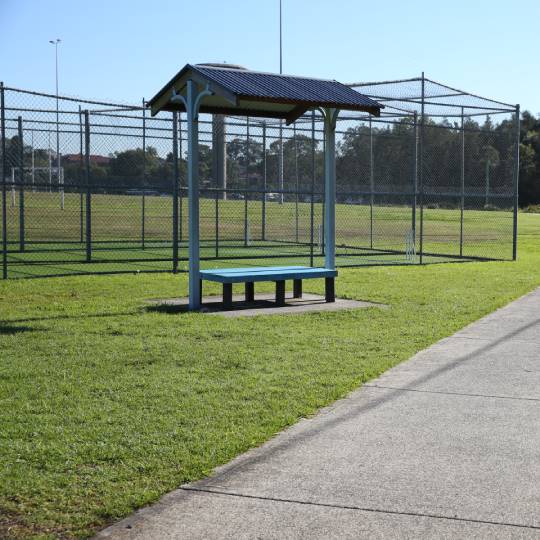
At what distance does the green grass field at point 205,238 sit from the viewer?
61.9 ft

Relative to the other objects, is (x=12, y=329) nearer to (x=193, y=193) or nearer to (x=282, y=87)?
(x=193, y=193)

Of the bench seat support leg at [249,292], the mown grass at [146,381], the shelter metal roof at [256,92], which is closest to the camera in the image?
the mown grass at [146,381]

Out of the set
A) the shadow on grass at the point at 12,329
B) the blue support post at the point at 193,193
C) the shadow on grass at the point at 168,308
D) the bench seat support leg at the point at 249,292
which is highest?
the blue support post at the point at 193,193

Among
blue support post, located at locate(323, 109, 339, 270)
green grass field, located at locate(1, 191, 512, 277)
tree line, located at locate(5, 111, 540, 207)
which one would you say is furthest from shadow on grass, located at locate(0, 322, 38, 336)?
tree line, located at locate(5, 111, 540, 207)

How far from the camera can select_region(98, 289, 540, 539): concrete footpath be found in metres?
3.92

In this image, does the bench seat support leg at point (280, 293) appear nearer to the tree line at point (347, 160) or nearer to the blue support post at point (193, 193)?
the blue support post at point (193, 193)

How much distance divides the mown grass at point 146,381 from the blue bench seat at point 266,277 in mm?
757

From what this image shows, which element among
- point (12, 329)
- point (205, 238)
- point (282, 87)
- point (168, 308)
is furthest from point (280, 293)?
point (205, 238)

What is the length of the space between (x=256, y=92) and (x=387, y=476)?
21.8 ft

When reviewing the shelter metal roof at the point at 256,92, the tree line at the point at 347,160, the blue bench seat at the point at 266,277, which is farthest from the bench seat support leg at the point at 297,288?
the tree line at the point at 347,160

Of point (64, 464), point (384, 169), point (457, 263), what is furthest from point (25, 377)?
point (384, 169)

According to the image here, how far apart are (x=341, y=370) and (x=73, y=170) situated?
64.8ft

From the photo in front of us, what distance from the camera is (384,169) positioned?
22.8 meters

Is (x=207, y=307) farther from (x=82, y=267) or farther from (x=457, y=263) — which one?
(x=457, y=263)
